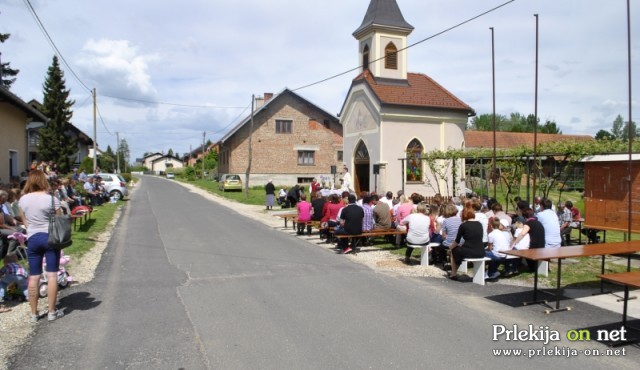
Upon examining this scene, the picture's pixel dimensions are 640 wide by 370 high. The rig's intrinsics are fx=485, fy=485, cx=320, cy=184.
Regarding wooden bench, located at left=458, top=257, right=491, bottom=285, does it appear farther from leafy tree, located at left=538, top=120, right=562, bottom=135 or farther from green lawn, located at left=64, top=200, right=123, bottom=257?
leafy tree, located at left=538, top=120, right=562, bottom=135

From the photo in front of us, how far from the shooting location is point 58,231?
6277 mm

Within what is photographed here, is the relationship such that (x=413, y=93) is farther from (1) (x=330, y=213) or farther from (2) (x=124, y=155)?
(2) (x=124, y=155)

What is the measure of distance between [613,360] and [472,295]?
2.80 meters

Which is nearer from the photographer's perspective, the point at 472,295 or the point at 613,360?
the point at 613,360

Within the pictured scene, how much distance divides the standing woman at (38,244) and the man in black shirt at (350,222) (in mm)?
6902

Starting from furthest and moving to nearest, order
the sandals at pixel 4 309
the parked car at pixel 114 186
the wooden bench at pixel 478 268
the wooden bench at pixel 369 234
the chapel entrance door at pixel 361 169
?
the parked car at pixel 114 186, the chapel entrance door at pixel 361 169, the wooden bench at pixel 369 234, the wooden bench at pixel 478 268, the sandals at pixel 4 309

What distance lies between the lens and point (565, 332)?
6.06 meters

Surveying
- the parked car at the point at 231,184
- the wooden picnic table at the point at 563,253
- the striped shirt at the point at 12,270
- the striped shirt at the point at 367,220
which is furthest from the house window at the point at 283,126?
the wooden picnic table at the point at 563,253

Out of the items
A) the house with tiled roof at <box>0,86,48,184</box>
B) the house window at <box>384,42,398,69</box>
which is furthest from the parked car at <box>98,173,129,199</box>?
the house window at <box>384,42,398,69</box>

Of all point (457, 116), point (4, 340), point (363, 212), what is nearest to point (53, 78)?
point (457, 116)

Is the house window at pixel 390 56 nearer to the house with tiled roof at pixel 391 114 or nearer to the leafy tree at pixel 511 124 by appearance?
the house with tiled roof at pixel 391 114

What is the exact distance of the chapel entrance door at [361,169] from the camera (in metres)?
26.1

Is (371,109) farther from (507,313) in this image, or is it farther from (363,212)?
(507,313)

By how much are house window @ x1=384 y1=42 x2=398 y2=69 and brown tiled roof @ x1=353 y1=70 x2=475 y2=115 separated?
2.76 feet
